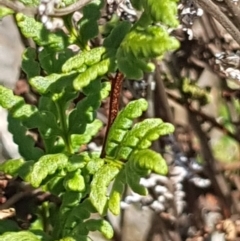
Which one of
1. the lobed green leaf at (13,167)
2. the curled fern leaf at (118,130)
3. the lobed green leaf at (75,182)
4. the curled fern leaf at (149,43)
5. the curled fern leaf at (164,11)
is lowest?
the lobed green leaf at (13,167)

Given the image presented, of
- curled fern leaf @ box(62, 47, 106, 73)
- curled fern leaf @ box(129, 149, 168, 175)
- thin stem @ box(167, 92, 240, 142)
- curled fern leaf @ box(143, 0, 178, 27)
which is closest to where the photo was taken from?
curled fern leaf @ box(143, 0, 178, 27)

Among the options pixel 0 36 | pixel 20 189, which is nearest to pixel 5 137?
pixel 20 189

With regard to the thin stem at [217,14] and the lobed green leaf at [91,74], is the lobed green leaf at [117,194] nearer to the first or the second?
the lobed green leaf at [91,74]

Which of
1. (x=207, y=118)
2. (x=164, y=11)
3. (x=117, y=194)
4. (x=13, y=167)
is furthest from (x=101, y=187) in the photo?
(x=207, y=118)

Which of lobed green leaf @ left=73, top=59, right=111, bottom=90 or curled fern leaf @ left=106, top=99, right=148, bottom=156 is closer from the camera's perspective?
lobed green leaf @ left=73, top=59, right=111, bottom=90

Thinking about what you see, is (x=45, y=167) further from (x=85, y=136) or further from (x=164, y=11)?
(x=164, y=11)

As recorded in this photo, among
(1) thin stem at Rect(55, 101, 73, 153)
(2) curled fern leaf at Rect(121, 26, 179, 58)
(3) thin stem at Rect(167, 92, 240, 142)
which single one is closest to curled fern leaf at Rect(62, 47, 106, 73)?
(2) curled fern leaf at Rect(121, 26, 179, 58)

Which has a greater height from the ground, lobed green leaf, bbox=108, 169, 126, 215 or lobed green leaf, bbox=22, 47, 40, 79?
lobed green leaf, bbox=22, 47, 40, 79

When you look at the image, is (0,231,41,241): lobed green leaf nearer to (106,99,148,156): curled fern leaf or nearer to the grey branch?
(106,99,148,156): curled fern leaf

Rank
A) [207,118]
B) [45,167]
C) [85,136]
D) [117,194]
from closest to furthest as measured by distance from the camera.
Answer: [117,194]
[45,167]
[85,136]
[207,118]

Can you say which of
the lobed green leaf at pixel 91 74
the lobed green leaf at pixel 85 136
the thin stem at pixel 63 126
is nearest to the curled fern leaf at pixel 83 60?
the lobed green leaf at pixel 91 74

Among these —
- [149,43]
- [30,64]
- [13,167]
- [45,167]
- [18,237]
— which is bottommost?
[18,237]
